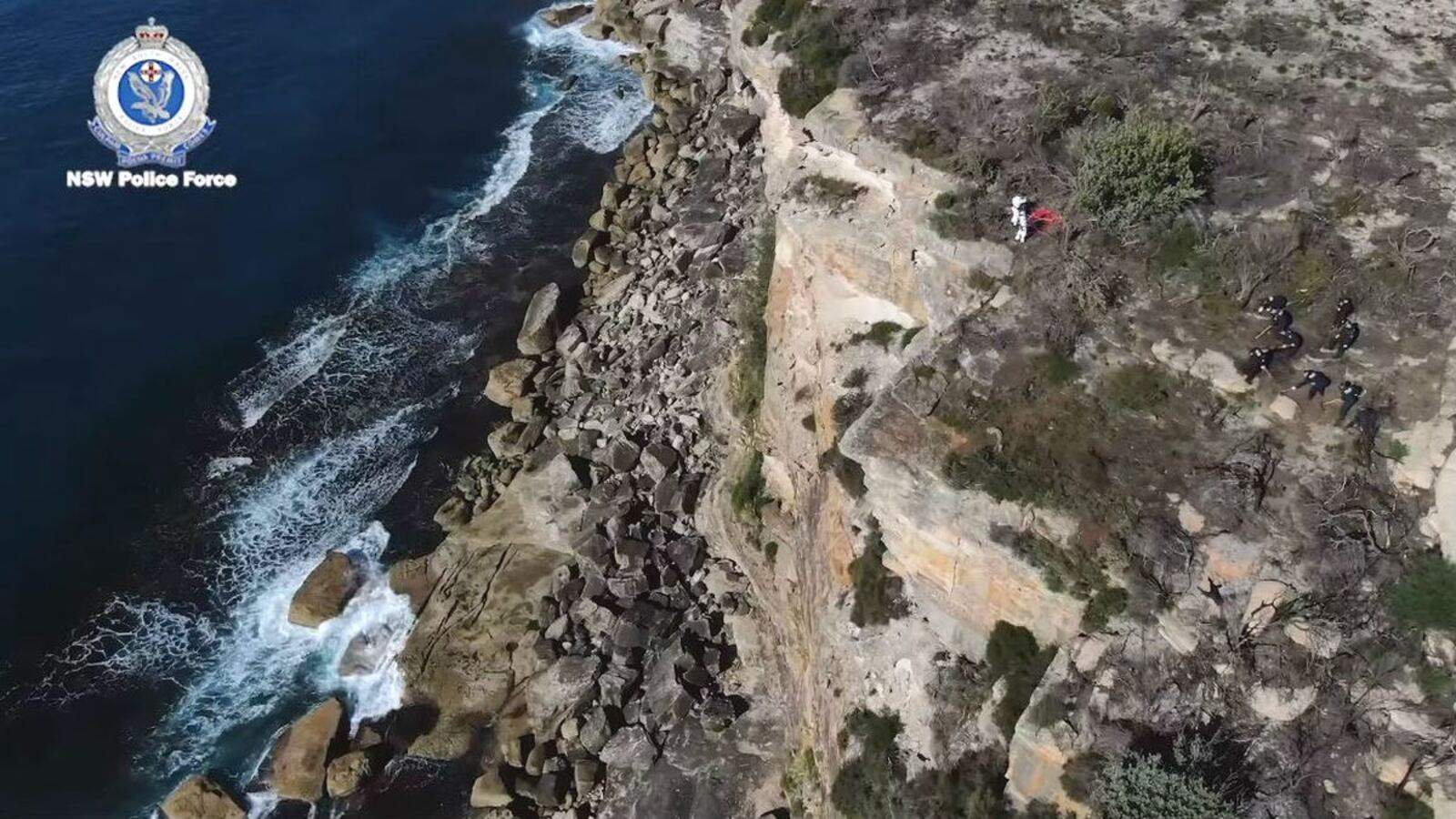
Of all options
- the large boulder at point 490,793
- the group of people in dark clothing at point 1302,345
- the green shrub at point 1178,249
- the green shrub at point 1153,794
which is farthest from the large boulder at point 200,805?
the group of people in dark clothing at point 1302,345

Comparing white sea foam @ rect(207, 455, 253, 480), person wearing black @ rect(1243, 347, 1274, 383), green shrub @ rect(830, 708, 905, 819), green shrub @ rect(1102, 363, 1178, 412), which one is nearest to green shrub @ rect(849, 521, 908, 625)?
green shrub @ rect(830, 708, 905, 819)

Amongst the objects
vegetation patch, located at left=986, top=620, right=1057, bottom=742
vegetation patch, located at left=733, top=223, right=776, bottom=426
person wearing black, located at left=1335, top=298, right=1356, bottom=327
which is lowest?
vegetation patch, located at left=733, top=223, right=776, bottom=426

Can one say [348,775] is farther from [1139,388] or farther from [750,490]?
[1139,388]

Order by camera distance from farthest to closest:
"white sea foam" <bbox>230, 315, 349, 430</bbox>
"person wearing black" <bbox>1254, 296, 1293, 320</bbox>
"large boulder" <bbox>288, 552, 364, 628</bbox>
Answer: "white sea foam" <bbox>230, 315, 349, 430</bbox> < "large boulder" <bbox>288, 552, 364, 628</bbox> < "person wearing black" <bbox>1254, 296, 1293, 320</bbox>

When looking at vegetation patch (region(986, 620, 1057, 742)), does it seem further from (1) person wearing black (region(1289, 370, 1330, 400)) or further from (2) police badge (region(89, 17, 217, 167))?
(2) police badge (region(89, 17, 217, 167))

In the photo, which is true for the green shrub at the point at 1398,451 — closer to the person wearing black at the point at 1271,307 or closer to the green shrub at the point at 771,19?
the person wearing black at the point at 1271,307

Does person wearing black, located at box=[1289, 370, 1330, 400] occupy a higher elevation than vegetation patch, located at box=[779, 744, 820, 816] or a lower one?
higher
